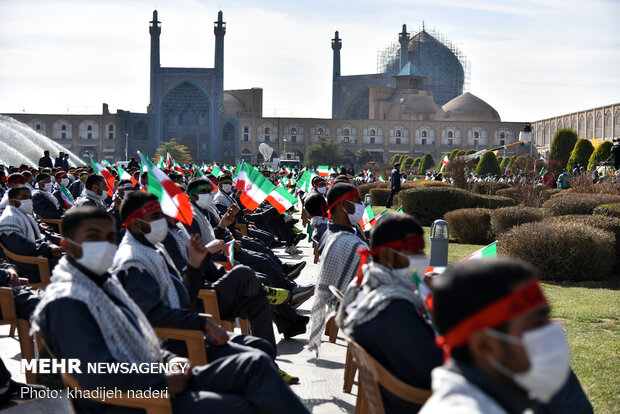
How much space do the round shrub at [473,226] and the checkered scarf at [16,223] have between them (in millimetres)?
7780

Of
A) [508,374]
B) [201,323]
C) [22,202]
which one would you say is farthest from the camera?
[22,202]

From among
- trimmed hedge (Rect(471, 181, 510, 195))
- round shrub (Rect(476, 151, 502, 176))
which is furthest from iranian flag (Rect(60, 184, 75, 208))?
round shrub (Rect(476, 151, 502, 176))

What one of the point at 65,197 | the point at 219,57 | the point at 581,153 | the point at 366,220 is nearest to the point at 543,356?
the point at 366,220

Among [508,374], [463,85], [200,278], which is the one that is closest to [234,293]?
[200,278]

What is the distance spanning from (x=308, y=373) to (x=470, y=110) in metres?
69.4

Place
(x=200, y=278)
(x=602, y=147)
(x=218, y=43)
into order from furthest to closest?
(x=218, y=43)
(x=602, y=147)
(x=200, y=278)

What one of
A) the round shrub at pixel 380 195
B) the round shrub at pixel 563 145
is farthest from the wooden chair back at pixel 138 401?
the round shrub at pixel 563 145

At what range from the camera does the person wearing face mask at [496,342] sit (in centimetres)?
153

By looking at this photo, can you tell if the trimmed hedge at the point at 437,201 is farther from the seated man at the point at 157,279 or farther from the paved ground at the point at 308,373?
the seated man at the point at 157,279

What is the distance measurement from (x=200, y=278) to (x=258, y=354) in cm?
123

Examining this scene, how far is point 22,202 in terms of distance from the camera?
595 cm

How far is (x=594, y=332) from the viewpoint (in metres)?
5.43

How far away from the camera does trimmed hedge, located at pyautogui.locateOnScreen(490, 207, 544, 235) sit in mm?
10602

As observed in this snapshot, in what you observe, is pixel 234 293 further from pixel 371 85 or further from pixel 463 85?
pixel 463 85
